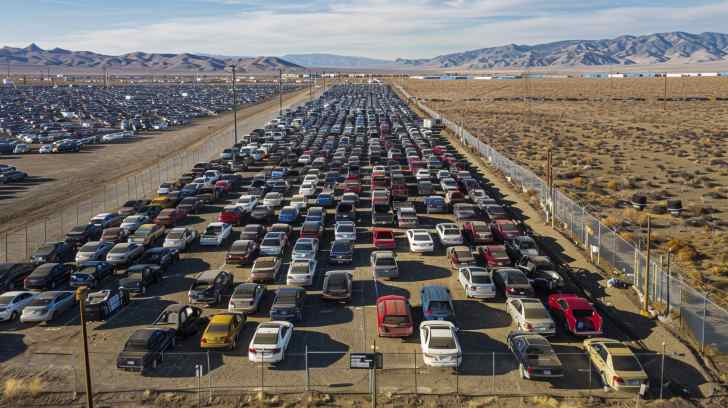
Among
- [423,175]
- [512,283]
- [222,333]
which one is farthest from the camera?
[423,175]

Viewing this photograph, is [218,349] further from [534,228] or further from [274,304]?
[534,228]

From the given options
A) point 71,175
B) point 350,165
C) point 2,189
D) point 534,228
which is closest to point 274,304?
point 534,228

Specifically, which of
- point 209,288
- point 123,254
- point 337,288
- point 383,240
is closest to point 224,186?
point 123,254

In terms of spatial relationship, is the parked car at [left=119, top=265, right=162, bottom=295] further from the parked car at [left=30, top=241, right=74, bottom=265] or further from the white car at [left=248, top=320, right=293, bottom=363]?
the white car at [left=248, top=320, right=293, bottom=363]

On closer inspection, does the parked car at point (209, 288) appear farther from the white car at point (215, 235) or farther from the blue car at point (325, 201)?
the blue car at point (325, 201)

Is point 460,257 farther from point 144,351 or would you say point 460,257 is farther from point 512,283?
point 144,351
